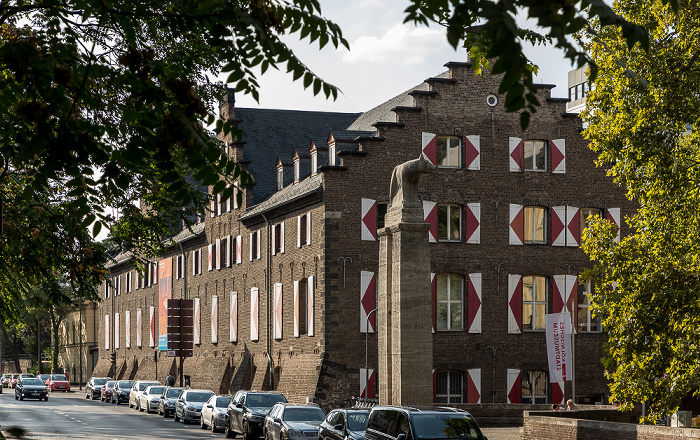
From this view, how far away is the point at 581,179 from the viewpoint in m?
44.9

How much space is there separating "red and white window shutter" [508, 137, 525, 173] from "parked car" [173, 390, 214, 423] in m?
16.0

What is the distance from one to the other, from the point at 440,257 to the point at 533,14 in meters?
38.5

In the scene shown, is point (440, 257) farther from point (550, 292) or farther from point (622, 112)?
point (622, 112)

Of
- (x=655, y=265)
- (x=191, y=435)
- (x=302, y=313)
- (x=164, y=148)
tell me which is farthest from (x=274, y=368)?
(x=164, y=148)

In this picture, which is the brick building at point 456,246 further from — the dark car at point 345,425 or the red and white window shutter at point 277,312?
the dark car at point 345,425

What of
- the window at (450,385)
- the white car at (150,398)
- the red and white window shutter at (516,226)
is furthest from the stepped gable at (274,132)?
the window at (450,385)

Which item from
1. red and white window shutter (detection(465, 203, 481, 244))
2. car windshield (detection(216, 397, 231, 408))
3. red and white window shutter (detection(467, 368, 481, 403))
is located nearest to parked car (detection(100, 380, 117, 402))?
car windshield (detection(216, 397, 231, 408))

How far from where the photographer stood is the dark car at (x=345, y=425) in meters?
22.2

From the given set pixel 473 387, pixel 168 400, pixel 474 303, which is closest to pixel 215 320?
pixel 168 400

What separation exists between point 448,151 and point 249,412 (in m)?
16.4

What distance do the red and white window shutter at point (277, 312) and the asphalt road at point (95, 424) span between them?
599 cm

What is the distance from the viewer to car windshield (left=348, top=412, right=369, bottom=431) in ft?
74.3

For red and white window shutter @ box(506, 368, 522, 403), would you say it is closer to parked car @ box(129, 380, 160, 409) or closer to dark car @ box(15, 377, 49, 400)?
parked car @ box(129, 380, 160, 409)

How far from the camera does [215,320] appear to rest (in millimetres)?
55656
